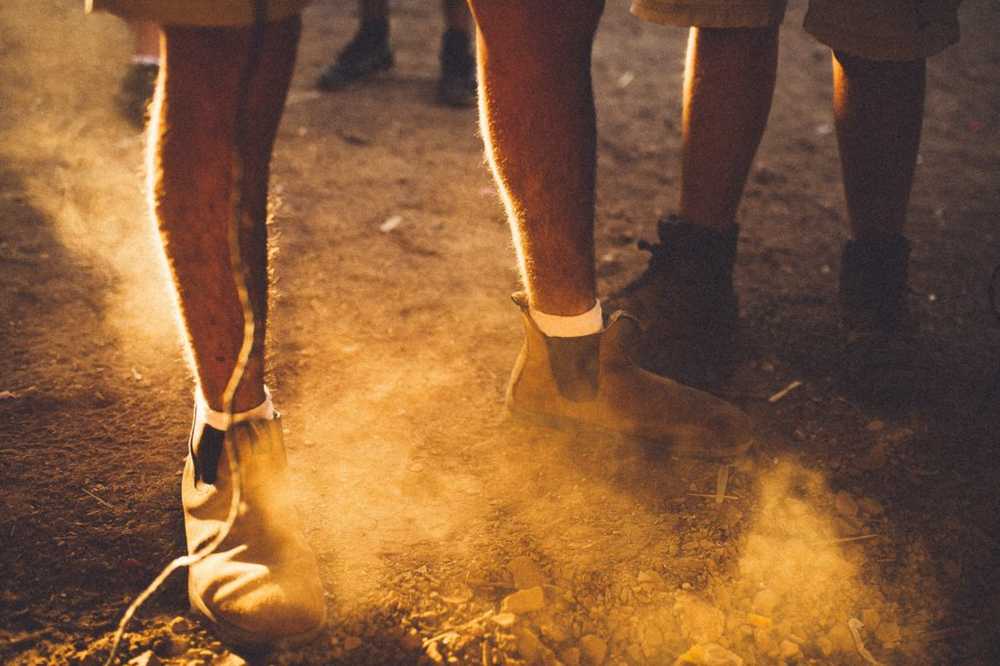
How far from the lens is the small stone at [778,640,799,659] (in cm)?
117

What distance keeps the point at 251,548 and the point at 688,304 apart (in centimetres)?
108

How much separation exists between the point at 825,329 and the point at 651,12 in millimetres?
930

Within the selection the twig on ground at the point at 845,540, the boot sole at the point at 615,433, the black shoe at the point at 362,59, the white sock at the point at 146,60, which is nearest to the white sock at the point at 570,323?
the boot sole at the point at 615,433

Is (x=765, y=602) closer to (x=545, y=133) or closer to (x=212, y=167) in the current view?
(x=545, y=133)

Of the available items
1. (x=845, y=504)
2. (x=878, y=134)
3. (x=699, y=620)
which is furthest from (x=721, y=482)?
(x=878, y=134)

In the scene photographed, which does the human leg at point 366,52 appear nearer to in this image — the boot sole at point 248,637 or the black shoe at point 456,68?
the black shoe at point 456,68

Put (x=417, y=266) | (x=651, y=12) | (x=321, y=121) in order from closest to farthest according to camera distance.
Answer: (x=651, y=12) → (x=417, y=266) → (x=321, y=121)

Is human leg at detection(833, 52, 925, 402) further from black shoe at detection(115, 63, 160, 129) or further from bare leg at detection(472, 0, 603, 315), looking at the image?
black shoe at detection(115, 63, 160, 129)

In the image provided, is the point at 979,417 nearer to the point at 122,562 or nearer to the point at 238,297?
the point at 238,297

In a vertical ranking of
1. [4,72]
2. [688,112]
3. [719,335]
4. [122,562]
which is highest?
[688,112]

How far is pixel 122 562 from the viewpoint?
50.0 inches

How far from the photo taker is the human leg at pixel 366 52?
3.46 m

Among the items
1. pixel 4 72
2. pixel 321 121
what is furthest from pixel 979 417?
pixel 4 72

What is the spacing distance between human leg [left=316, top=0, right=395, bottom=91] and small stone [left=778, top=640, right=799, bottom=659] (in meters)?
3.01
